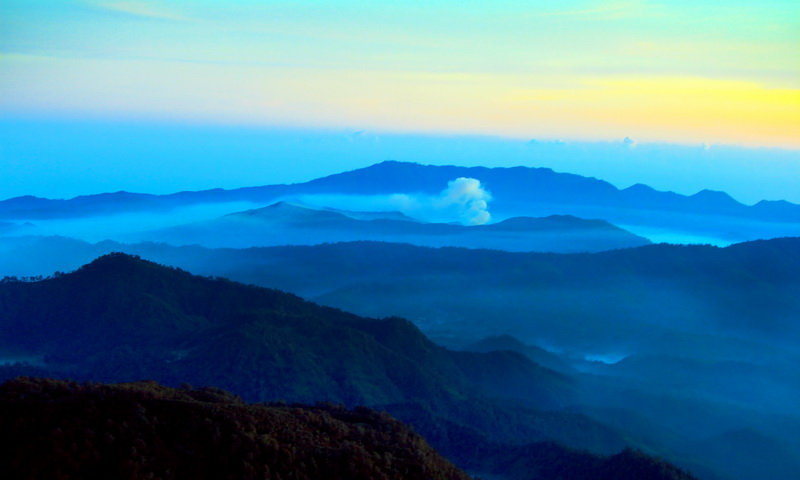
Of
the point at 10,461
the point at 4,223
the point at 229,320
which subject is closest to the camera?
the point at 10,461

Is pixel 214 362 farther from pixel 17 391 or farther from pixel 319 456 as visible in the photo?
pixel 319 456

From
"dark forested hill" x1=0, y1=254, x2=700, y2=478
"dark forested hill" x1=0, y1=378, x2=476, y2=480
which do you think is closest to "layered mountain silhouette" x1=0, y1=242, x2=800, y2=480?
"dark forested hill" x1=0, y1=254, x2=700, y2=478

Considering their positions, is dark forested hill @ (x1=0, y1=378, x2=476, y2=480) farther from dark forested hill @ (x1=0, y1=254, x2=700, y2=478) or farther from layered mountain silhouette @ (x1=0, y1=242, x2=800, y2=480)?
dark forested hill @ (x1=0, y1=254, x2=700, y2=478)

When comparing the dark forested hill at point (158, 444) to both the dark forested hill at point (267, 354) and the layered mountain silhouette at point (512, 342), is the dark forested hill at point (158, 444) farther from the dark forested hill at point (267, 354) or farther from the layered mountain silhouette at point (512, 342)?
the dark forested hill at point (267, 354)

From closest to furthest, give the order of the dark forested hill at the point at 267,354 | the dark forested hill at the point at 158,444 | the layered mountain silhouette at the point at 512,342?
the dark forested hill at the point at 158,444 < the dark forested hill at the point at 267,354 < the layered mountain silhouette at the point at 512,342

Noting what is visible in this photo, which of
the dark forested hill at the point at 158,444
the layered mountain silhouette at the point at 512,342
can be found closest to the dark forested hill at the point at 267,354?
the layered mountain silhouette at the point at 512,342

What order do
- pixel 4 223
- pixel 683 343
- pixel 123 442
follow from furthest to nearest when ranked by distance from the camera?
pixel 4 223, pixel 683 343, pixel 123 442

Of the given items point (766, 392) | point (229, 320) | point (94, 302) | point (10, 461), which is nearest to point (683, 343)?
point (766, 392)

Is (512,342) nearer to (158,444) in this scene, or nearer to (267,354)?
(267,354)

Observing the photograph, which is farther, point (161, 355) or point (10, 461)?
point (161, 355)
